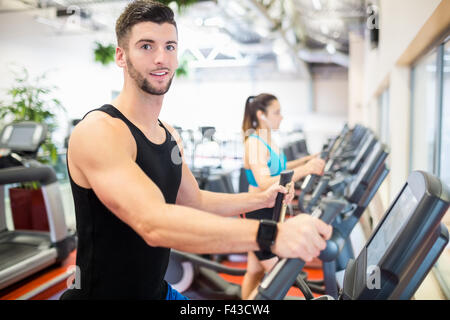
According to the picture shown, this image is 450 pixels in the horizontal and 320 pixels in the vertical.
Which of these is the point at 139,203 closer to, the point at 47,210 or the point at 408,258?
the point at 408,258

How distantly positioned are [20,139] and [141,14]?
3.10m

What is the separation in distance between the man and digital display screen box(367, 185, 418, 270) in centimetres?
21

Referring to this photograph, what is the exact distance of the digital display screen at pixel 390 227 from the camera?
2.97 feet

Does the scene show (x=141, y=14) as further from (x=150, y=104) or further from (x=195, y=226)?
(x=195, y=226)

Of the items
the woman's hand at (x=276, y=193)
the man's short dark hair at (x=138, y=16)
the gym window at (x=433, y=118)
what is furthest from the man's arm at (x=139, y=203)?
the gym window at (x=433, y=118)

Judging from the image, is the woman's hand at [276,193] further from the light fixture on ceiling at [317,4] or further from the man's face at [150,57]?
the light fixture on ceiling at [317,4]

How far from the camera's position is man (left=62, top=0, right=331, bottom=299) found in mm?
866

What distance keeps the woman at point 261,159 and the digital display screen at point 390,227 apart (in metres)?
0.93

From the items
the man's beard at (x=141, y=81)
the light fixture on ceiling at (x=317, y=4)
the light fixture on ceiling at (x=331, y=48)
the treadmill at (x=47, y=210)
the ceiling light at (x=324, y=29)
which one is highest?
the ceiling light at (x=324, y=29)

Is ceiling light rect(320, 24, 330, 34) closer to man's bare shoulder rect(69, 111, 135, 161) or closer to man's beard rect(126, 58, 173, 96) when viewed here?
man's beard rect(126, 58, 173, 96)

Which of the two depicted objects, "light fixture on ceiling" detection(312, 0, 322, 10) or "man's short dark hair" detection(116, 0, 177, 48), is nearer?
"man's short dark hair" detection(116, 0, 177, 48)

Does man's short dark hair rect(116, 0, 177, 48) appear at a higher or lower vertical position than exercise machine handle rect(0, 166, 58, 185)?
higher

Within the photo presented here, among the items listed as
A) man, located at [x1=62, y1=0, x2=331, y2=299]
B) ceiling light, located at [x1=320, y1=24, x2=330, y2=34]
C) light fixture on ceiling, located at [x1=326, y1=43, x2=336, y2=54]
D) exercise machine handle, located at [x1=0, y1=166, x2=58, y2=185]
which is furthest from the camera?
light fixture on ceiling, located at [x1=326, y1=43, x2=336, y2=54]

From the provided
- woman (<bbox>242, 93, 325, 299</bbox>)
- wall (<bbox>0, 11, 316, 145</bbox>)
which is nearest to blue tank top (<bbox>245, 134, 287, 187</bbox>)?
woman (<bbox>242, 93, 325, 299</bbox>)
